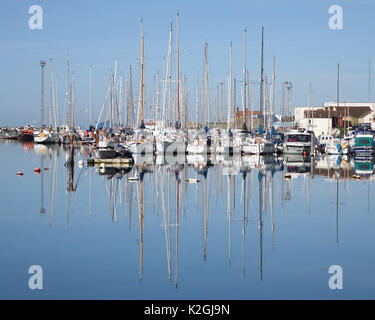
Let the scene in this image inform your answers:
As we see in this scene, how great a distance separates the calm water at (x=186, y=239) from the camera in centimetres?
1384

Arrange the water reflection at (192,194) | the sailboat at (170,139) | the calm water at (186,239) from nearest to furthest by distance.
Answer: the calm water at (186,239) → the water reflection at (192,194) → the sailboat at (170,139)

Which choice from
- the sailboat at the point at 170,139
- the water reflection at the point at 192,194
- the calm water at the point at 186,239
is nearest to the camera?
the calm water at the point at 186,239

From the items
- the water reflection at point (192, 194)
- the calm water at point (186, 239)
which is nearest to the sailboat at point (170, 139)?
the water reflection at point (192, 194)

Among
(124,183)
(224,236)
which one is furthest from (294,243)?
(124,183)

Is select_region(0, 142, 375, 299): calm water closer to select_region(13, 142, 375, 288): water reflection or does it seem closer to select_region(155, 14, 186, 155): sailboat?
select_region(13, 142, 375, 288): water reflection

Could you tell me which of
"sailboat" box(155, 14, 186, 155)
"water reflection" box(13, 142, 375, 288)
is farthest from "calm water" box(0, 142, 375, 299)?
"sailboat" box(155, 14, 186, 155)

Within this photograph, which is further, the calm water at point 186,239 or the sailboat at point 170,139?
the sailboat at point 170,139

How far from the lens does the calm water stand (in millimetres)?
13836

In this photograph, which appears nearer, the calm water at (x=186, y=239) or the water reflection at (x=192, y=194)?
the calm water at (x=186, y=239)

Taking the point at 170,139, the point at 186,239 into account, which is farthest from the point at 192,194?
the point at 170,139

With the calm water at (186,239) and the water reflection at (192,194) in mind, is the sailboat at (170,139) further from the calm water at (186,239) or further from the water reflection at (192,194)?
the calm water at (186,239)

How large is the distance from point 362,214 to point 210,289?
481 inches

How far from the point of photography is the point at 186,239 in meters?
18.8

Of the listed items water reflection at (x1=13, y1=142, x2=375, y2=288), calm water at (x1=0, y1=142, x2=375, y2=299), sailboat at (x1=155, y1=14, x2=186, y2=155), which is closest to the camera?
calm water at (x1=0, y1=142, x2=375, y2=299)
